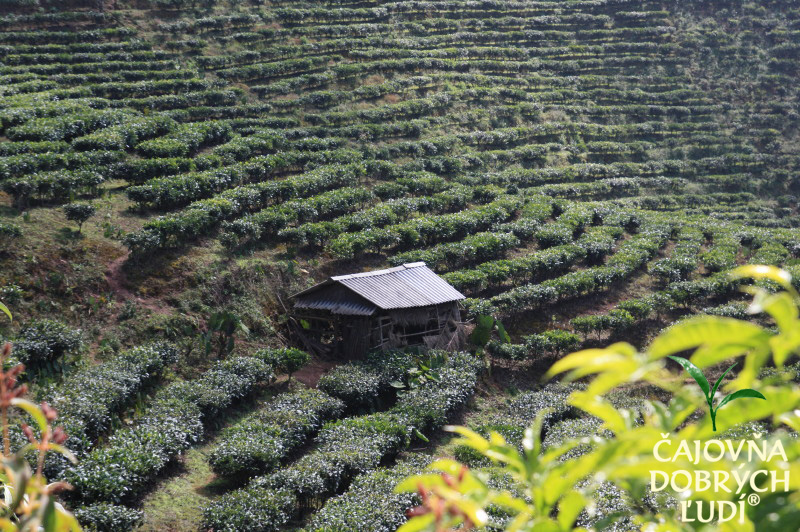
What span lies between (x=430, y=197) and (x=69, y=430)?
18320mm

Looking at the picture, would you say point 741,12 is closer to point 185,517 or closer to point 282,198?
point 282,198

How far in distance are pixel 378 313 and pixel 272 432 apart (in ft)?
17.8

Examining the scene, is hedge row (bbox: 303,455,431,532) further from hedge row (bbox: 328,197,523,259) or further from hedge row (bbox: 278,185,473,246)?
hedge row (bbox: 278,185,473,246)

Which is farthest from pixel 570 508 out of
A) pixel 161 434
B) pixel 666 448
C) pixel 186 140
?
pixel 186 140

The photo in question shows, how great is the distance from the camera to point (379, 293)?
17.6 m

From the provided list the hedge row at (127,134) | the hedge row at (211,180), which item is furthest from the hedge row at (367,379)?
the hedge row at (127,134)

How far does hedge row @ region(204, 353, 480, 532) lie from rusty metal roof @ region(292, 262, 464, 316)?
2244 millimetres

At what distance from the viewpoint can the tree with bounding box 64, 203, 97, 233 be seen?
58.2 ft

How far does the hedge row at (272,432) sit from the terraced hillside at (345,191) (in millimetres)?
73

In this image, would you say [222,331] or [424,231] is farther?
[424,231]

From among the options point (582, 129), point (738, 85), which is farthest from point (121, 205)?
point (738, 85)

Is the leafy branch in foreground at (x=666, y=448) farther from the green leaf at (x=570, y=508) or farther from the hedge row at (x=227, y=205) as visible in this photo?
the hedge row at (x=227, y=205)

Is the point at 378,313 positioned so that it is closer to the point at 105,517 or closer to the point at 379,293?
the point at 379,293

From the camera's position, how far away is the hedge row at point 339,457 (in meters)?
10.1
